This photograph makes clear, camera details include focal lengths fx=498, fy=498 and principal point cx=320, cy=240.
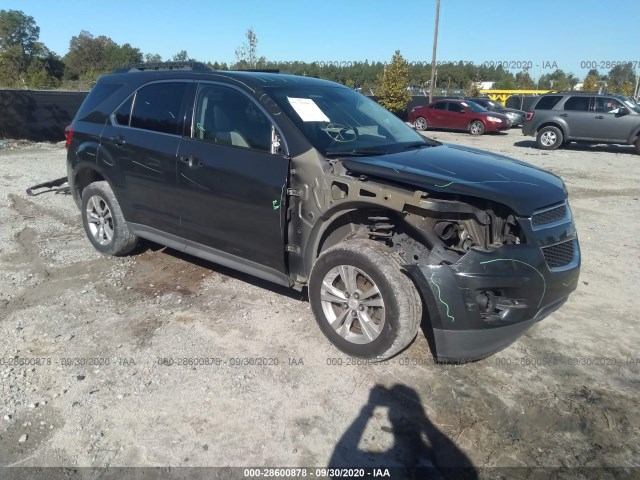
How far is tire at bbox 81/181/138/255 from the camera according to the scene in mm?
4973

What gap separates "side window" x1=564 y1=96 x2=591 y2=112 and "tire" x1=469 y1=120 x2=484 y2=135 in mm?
5829

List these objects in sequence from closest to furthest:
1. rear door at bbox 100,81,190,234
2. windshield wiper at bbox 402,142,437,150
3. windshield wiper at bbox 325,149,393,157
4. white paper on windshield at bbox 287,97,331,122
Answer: windshield wiper at bbox 325,149,393,157 < white paper on windshield at bbox 287,97,331,122 < windshield wiper at bbox 402,142,437,150 < rear door at bbox 100,81,190,234

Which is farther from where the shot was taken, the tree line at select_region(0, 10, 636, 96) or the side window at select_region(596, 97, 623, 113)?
the tree line at select_region(0, 10, 636, 96)

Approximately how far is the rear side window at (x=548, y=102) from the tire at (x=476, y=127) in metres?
5.18

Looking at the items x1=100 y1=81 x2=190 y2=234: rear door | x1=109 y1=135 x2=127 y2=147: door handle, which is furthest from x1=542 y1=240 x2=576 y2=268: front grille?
x1=109 y1=135 x2=127 y2=147: door handle

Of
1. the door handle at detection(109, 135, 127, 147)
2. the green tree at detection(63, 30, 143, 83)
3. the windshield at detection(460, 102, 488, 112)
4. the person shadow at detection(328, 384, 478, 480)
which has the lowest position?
the person shadow at detection(328, 384, 478, 480)

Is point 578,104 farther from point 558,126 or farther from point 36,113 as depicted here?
point 36,113

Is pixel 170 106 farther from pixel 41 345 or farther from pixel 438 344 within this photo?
pixel 438 344

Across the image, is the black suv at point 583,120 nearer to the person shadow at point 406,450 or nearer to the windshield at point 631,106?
the windshield at point 631,106

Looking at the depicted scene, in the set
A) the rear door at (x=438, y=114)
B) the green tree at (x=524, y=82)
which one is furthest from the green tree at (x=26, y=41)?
the green tree at (x=524, y=82)

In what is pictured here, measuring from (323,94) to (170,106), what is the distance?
4.41ft

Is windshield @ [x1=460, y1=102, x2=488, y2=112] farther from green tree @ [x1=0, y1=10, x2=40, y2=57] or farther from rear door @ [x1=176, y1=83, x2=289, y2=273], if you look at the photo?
green tree @ [x1=0, y1=10, x2=40, y2=57]

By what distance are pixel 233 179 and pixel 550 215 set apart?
7.35 feet

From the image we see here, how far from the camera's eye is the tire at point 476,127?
69.9 feet
